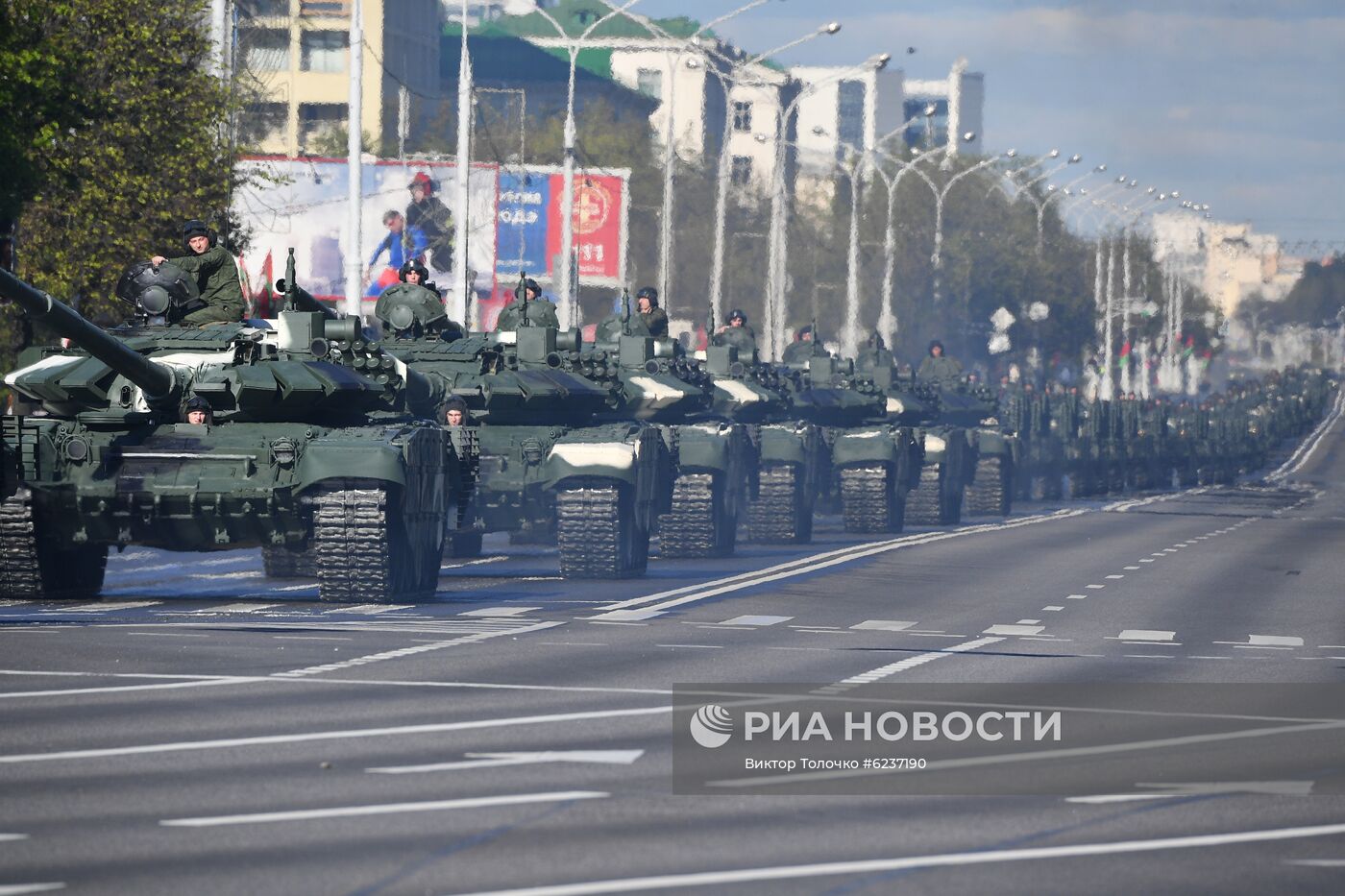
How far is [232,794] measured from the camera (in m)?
10.1

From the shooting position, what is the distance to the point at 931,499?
42.0 m

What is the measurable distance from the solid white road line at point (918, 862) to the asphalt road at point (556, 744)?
2cm

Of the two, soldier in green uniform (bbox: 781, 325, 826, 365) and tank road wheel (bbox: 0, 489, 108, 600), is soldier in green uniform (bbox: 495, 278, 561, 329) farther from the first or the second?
soldier in green uniform (bbox: 781, 325, 826, 365)

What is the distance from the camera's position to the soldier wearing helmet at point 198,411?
2038 centimetres

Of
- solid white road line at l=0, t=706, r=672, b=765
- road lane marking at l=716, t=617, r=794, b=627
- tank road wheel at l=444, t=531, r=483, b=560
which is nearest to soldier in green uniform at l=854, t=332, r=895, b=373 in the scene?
tank road wheel at l=444, t=531, r=483, b=560

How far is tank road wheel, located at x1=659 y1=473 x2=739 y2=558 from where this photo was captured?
29656 mm

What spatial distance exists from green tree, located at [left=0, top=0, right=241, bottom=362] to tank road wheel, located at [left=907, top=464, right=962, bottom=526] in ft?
40.9

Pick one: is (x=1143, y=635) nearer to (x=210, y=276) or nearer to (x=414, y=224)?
(x=210, y=276)

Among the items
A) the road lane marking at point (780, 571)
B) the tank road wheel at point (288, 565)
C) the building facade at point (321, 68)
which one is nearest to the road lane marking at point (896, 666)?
the road lane marking at point (780, 571)

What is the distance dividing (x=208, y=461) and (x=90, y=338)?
57.5 inches

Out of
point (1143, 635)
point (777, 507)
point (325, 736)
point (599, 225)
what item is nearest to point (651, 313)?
A: point (777, 507)

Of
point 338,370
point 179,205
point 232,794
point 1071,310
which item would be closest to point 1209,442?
point 1071,310

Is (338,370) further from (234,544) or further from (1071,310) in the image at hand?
(1071,310)

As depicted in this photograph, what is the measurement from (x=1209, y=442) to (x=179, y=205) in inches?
1883
